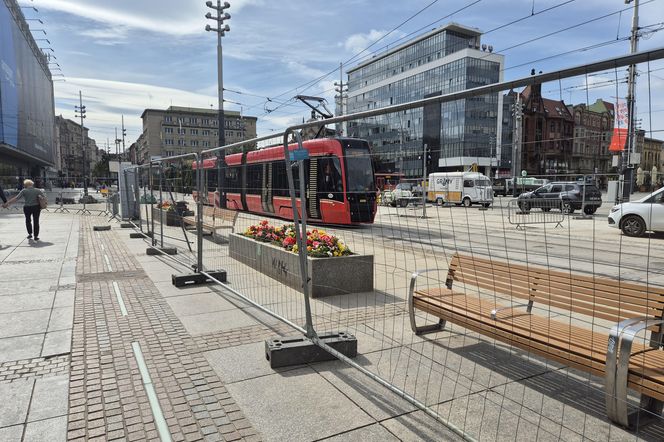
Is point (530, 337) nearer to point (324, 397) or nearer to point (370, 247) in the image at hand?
point (324, 397)

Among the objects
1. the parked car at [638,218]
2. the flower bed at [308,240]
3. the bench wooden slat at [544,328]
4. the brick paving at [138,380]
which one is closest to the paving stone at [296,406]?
the brick paving at [138,380]

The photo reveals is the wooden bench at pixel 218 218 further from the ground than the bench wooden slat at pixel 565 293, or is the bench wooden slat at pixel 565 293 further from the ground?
the wooden bench at pixel 218 218

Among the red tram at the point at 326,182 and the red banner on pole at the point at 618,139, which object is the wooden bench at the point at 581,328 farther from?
the red tram at the point at 326,182

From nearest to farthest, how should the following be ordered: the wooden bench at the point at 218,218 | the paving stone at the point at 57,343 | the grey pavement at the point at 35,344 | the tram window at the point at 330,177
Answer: the grey pavement at the point at 35,344
the paving stone at the point at 57,343
the wooden bench at the point at 218,218
the tram window at the point at 330,177

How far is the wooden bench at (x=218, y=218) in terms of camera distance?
30.0 feet

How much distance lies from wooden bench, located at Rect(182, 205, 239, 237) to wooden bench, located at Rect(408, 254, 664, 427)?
17.0 feet

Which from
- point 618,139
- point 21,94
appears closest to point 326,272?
point 618,139

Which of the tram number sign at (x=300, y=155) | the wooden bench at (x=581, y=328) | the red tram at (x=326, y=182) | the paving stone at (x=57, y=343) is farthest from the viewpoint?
the red tram at (x=326, y=182)

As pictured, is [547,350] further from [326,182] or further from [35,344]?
[326,182]

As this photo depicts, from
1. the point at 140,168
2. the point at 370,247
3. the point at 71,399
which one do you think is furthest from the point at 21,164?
the point at 71,399

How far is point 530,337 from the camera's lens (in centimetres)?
328

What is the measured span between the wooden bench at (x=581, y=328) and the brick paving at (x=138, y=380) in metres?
2.05

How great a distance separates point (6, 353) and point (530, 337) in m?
4.69

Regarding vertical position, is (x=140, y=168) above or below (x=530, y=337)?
above
